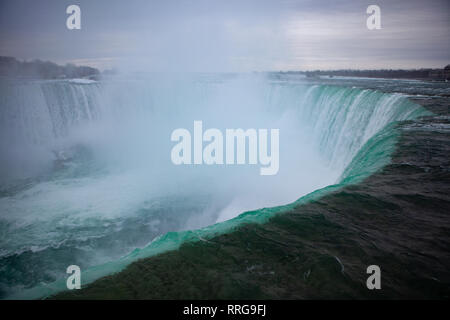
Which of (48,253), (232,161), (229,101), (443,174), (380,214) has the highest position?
(229,101)

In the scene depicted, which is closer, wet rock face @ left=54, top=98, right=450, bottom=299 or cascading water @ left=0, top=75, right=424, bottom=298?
wet rock face @ left=54, top=98, right=450, bottom=299

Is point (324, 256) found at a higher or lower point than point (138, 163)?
higher

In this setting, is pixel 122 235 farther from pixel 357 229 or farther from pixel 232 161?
pixel 232 161

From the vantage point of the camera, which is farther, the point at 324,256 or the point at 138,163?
the point at 138,163

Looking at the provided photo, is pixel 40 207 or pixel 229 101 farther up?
pixel 229 101

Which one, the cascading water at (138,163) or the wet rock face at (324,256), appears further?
the cascading water at (138,163)
